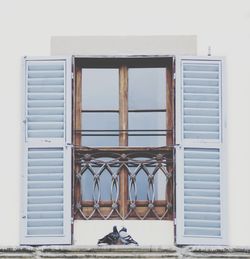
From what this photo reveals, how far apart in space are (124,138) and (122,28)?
0.88 m

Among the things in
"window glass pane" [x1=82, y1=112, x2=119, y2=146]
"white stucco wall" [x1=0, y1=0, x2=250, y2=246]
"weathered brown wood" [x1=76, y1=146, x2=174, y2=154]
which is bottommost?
"weathered brown wood" [x1=76, y1=146, x2=174, y2=154]

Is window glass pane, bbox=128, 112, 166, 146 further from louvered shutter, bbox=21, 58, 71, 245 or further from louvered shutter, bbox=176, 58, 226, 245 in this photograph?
louvered shutter, bbox=21, 58, 71, 245

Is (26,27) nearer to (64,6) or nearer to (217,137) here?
(64,6)

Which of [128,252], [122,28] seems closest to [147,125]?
[122,28]

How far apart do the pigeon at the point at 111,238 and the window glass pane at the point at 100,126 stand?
2.62 ft

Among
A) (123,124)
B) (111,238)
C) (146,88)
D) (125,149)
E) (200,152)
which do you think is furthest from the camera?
(146,88)

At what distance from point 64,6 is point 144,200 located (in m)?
1.69

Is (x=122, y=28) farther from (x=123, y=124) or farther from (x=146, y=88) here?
(x=123, y=124)

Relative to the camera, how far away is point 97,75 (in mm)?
10445

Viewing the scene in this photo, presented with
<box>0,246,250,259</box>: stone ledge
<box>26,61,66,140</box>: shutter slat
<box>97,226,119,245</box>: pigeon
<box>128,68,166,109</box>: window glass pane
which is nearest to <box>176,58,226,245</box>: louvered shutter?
<box>128,68,166,109</box>: window glass pane

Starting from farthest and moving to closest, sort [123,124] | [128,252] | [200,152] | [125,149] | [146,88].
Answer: [146,88]
[123,124]
[125,149]
[200,152]
[128,252]

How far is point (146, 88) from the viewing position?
10.4m

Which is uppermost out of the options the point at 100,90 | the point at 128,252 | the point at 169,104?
the point at 100,90

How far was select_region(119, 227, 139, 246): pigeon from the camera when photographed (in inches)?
381
